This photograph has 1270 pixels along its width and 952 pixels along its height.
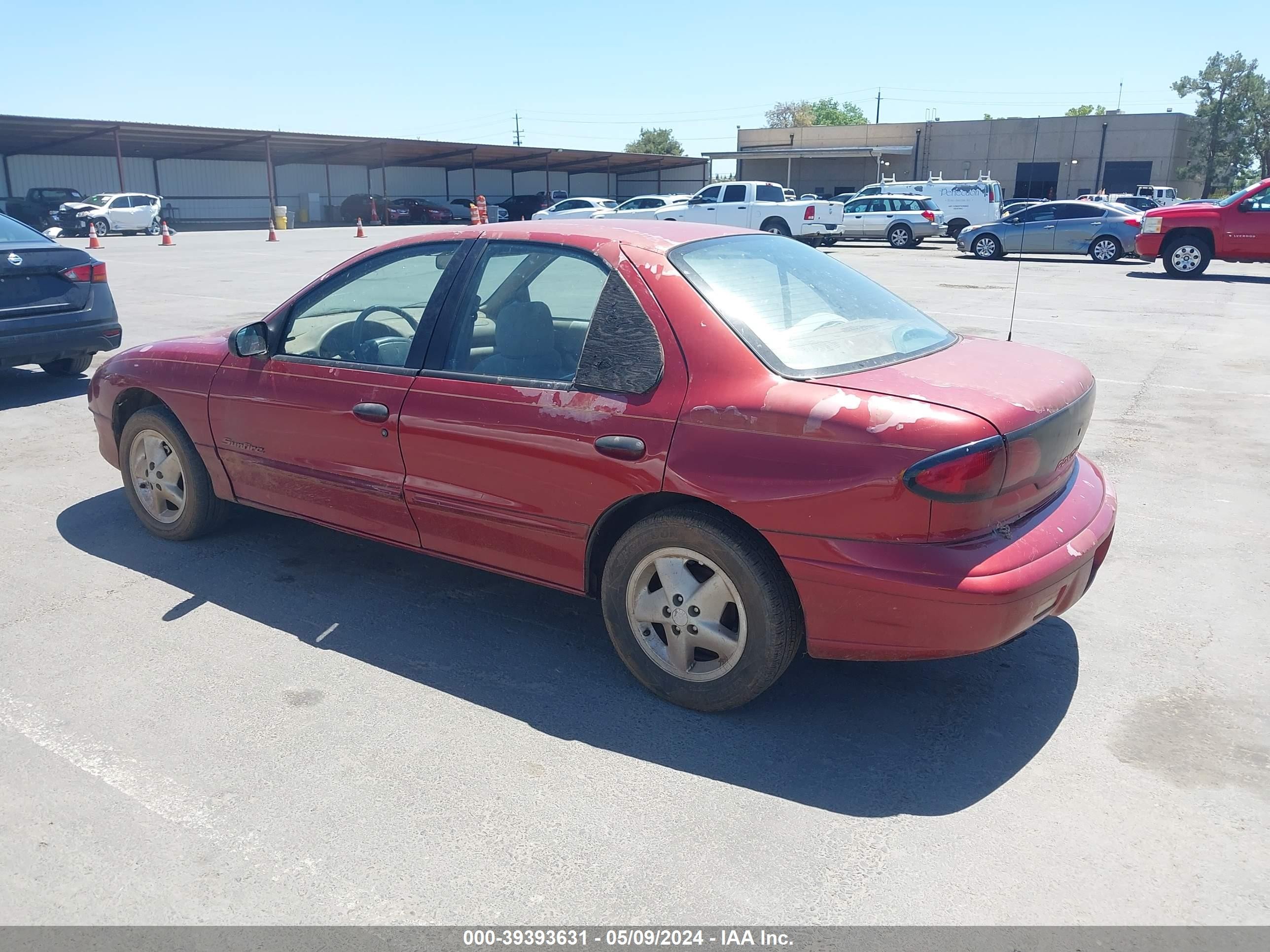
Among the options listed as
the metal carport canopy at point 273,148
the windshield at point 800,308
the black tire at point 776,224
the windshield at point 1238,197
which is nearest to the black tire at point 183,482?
the windshield at point 800,308

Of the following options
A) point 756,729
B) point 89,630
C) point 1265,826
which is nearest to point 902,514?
point 756,729

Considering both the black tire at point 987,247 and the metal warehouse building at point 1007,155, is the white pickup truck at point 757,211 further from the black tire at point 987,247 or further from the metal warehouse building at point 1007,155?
the metal warehouse building at point 1007,155

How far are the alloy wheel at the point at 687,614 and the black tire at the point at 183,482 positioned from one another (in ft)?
8.47

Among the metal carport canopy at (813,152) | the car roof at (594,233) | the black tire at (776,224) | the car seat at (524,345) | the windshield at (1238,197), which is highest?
the metal carport canopy at (813,152)

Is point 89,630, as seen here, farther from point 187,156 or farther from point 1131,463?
point 187,156

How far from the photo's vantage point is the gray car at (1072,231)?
24.4m

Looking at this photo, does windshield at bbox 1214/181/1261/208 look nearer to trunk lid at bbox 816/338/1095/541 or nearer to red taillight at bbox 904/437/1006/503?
trunk lid at bbox 816/338/1095/541

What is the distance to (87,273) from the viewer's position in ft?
27.9

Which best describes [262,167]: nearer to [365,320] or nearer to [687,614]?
[365,320]

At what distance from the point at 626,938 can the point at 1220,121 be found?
8369 centimetres

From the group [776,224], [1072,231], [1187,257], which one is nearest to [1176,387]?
[1187,257]

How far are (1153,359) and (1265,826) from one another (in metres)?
8.81

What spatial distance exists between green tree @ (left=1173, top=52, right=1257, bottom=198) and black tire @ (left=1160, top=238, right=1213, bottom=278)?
5286 centimetres

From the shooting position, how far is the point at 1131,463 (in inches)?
263
